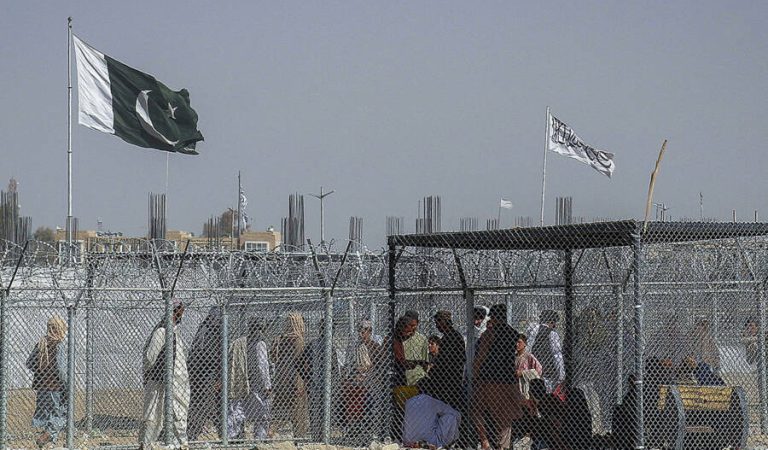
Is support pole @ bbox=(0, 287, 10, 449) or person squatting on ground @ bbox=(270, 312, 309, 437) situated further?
person squatting on ground @ bbox=(270, 312, 309, 437)

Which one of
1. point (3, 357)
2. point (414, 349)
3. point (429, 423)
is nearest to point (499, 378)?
point (429, 423)

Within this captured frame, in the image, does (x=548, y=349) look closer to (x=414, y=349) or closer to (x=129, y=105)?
(x=414, y=349)

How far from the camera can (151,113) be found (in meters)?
16.3

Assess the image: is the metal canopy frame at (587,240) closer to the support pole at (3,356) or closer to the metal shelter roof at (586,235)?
the metal shelter roof at (586,235)

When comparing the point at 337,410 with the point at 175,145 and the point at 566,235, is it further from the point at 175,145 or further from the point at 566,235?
the point at 175,145

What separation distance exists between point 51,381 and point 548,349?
5.69 meters

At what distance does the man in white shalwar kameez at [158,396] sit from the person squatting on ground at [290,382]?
109cm

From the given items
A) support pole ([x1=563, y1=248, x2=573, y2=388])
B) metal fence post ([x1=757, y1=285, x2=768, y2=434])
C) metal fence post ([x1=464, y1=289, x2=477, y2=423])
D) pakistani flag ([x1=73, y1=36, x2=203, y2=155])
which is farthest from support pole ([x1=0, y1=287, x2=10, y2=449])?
metal fence post ([x1=757, y1=285, x2=768, y2=434])

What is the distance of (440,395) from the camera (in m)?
11.4

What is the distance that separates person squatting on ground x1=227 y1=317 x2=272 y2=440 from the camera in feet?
41.7

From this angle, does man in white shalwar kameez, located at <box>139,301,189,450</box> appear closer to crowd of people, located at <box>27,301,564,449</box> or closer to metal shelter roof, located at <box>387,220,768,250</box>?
crowd of people, located at <box>27,301,564,449</box>

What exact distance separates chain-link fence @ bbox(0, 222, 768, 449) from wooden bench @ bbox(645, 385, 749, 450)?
0.02m

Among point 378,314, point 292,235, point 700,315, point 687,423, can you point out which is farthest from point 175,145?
point 292,235

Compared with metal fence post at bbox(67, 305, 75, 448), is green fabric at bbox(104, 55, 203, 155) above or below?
above
